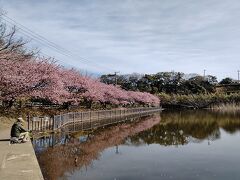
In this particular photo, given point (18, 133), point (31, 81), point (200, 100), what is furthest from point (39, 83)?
point (200, 100)

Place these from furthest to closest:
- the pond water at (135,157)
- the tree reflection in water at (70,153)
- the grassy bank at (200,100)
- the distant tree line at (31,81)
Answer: the grassy bank at (200,100), the distant tree line at (31,81), the tree reflection in water at (70,153), the pond water at (135,157)

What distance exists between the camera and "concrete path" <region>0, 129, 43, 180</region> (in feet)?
43.3

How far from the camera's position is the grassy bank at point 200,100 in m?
107

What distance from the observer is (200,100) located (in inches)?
4368

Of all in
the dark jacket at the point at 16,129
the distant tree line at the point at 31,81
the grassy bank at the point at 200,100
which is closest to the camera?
the dark jacket at the point at 16,129

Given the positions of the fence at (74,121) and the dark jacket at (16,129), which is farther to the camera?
the fence at (74,121)

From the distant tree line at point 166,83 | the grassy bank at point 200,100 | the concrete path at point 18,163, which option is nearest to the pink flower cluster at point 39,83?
the concrete path at point 18,163

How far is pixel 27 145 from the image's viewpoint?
19969mm

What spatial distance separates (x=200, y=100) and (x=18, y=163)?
99537 millimetres

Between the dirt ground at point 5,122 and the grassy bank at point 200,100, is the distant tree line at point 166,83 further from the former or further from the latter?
the dirt ground at point 5,122

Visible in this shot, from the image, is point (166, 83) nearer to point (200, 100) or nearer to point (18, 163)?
point (200, 100)

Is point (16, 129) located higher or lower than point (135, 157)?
higher

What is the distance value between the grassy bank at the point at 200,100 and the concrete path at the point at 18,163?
3565 inches

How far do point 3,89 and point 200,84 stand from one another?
104 metres
